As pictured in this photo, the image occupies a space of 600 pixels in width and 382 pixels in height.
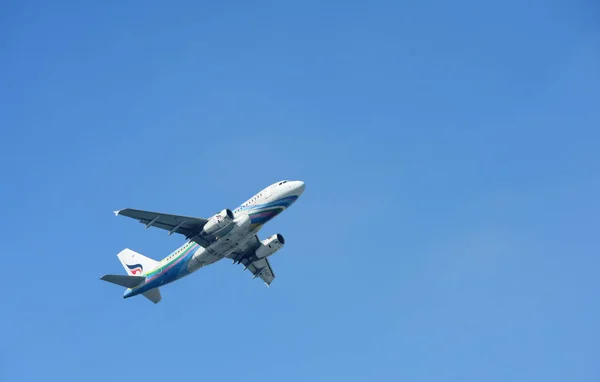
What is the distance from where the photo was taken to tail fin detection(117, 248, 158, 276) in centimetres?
8100

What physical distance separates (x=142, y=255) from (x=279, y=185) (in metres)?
21.0

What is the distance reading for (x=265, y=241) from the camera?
265ft

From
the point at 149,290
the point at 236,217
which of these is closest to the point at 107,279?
the point at 149,290

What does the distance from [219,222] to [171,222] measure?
519 cm

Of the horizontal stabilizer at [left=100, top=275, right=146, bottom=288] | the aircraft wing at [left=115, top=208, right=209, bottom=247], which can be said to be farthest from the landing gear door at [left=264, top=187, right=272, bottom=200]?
the horizontal stabilizer at [left=100, top=275, right=146, bottom=288]

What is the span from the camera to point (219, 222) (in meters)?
70.2

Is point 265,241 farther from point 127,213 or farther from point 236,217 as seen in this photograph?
point 127,213

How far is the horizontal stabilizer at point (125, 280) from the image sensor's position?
7575 centimetres

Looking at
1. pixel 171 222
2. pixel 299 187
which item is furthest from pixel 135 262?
pixel 299 187

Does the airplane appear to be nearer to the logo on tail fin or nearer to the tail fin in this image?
the tail fin

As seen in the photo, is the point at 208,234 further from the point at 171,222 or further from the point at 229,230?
the point at 171,222

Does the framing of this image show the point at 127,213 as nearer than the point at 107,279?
Yes

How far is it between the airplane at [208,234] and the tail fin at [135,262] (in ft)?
1.18

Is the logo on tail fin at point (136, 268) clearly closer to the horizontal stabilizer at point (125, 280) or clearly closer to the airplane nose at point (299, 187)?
the horizontal stabilizer at point (125, 280)
